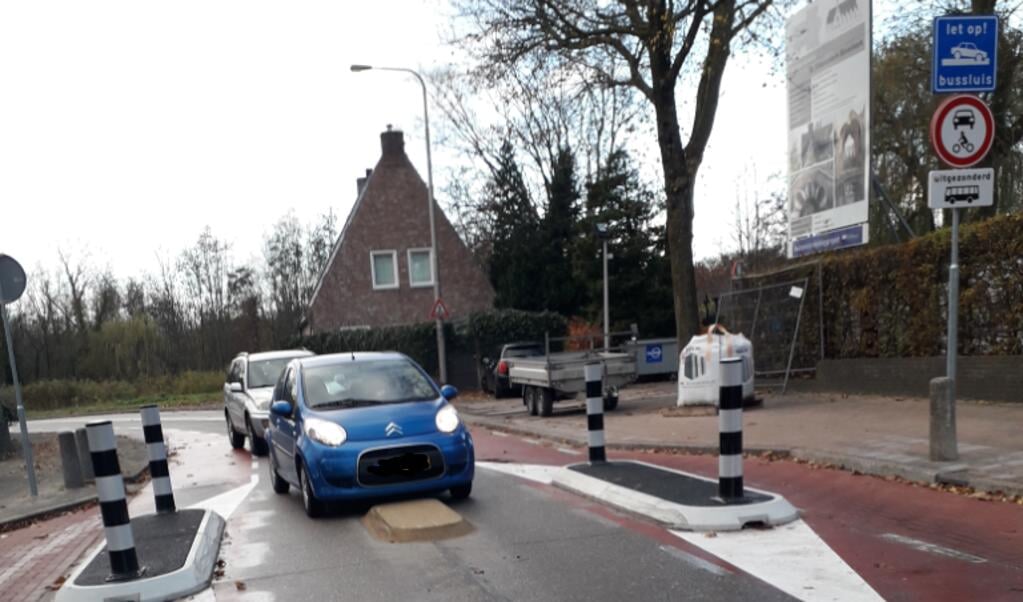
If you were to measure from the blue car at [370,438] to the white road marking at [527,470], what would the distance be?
54.8 inches

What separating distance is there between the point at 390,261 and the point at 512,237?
601cm

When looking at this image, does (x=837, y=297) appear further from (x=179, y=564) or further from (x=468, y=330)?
(x=468, y=330)

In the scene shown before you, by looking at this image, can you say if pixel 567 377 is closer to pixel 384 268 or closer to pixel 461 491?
pixel 461 491

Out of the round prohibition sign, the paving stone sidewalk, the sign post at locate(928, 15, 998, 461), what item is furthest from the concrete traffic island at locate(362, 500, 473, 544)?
the round prohibition sign

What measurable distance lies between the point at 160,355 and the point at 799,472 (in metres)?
49.4

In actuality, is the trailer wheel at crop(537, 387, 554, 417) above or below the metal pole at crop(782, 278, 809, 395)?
below

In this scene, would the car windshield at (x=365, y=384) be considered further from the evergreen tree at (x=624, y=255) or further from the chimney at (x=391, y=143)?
the chimney at (x=391, y=143)

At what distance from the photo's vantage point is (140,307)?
54.6m

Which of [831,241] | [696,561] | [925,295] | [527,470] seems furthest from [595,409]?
[831,241]

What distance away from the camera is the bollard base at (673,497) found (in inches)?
257

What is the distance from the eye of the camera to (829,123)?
17.3 metres

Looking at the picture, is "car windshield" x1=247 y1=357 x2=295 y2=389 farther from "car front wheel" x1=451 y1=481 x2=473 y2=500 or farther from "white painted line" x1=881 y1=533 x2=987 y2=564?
"white painted line" x1=881 y1=533 x2=987 y2=564

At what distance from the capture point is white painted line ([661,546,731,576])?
5.37m

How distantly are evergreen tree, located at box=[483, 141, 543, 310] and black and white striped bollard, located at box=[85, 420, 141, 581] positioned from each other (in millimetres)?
33488
